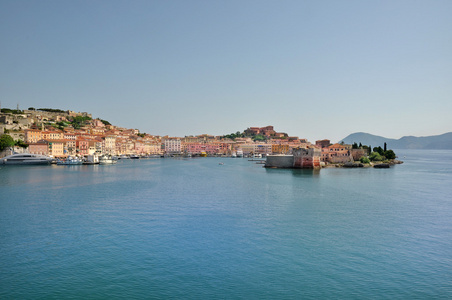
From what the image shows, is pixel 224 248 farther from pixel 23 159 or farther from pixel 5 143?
pixel 5 143

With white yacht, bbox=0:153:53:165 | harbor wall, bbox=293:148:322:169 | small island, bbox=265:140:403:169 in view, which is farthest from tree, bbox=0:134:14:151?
harbor wall, bbox=293:148:322:169

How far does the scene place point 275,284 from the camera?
8656 mm

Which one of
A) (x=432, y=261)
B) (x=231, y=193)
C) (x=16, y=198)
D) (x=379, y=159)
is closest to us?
(x=432, y=261)

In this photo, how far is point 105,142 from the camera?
76.9m

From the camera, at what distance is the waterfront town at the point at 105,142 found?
5772 cm

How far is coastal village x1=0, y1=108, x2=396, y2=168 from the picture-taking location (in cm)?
5528

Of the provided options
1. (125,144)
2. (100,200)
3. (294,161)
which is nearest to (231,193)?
(100,200)

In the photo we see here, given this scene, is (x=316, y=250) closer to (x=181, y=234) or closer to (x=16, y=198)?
(x=181, y=234)

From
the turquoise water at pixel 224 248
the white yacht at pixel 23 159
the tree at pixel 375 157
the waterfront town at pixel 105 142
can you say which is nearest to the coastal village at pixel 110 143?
the waterfront town at pixel 105 142

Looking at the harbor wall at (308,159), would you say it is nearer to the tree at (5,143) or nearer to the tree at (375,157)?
the tree at (375,157)

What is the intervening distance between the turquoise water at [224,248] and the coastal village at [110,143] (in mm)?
30428

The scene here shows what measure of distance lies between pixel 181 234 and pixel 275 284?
511 centimetres

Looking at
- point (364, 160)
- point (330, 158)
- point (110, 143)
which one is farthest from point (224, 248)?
point (110, 143)

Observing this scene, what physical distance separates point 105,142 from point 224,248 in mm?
71345
